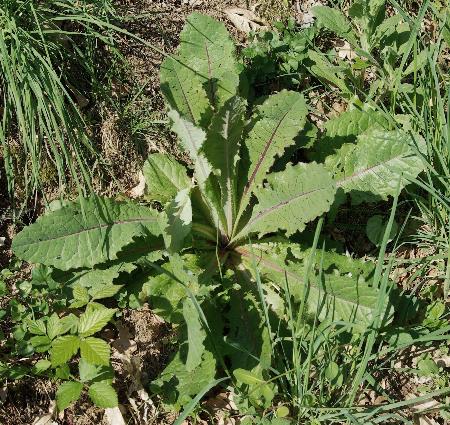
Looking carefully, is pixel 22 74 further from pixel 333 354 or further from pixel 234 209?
pixel 333 354

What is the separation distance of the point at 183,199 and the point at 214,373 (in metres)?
0.68

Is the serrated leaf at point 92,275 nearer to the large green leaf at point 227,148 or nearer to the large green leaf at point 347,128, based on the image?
the large green leaf at point 227,148

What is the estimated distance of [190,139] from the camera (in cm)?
242

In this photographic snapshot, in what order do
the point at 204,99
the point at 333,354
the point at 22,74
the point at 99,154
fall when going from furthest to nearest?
1. the point at 99,154
2. the point at 204,99
3. the point at 22,74
4. the point at 333,354

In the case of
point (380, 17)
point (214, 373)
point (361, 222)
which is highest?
A: point (380, 17)

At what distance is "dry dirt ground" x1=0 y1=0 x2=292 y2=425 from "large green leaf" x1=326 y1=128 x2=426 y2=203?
91 cm

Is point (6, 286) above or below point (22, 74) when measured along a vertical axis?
below

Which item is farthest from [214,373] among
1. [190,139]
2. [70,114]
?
[70,114]

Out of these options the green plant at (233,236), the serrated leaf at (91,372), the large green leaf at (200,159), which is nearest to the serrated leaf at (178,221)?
the green plant at (233,236)

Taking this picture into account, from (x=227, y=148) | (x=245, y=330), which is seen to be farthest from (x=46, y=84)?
(x=245, y=330)

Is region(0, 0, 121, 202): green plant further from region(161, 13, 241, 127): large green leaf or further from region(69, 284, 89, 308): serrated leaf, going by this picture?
region(69, 284, 89, 308): serrated leaf

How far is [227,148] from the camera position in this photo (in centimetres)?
246

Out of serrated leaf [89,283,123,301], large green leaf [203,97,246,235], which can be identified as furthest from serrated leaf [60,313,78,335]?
large green leaf [203,97,246,235]

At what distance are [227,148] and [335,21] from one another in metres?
1.04
